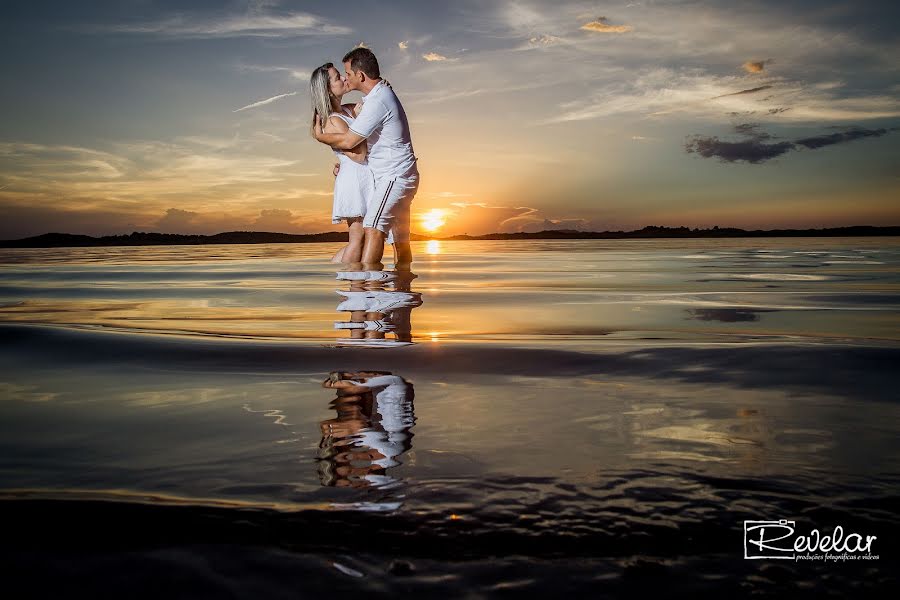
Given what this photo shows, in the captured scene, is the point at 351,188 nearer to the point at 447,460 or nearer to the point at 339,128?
the point at 339,128

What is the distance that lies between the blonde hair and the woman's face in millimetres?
36

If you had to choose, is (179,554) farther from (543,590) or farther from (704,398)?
(704,398)

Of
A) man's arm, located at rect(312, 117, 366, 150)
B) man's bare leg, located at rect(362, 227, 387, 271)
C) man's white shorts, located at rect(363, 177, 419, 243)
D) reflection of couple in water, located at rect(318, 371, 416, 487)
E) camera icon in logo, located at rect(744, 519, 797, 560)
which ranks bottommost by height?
camera icon in logo, located at rect(744, 519, 797, 560)

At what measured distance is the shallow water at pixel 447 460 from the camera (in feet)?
3.22

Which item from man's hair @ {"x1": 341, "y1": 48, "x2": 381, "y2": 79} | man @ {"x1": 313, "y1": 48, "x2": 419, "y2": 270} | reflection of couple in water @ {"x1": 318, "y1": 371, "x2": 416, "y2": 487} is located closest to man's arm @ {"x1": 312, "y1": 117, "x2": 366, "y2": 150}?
man @ {"x1": 313, "y1": 48, "x2": 419, "y2": 270}

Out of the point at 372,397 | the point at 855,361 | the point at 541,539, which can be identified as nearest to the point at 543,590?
the point at 541,539

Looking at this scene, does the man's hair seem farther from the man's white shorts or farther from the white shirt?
the man's white shorts

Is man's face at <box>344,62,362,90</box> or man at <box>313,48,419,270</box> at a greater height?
man's face at <box>344,62,362,90</box>

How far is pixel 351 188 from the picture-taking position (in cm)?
890

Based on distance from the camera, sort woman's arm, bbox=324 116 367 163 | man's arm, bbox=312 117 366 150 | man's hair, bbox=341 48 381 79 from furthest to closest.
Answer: woman's arm, bbox=324 116 367 163 → man's arm, bbox=312 117 366 150 → man's hair, bbox=341 48 381 79

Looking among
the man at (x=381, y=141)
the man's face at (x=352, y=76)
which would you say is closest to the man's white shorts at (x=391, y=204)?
the man at (x=381, y=141)

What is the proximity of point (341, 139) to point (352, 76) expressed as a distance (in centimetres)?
77

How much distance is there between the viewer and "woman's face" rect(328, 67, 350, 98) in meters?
8.49

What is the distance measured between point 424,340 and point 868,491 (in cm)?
227
